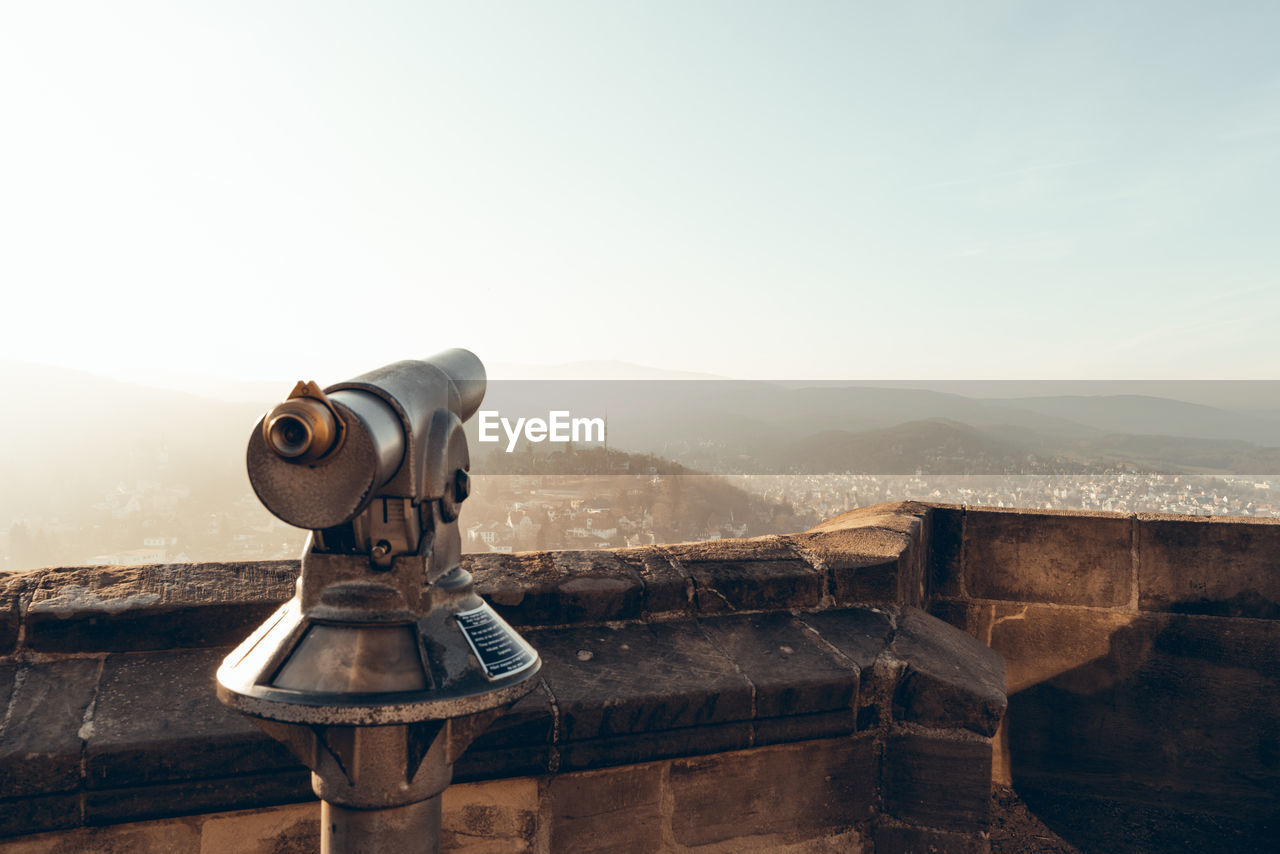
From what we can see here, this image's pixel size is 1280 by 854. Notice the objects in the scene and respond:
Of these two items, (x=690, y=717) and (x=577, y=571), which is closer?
(x=690, y=717)

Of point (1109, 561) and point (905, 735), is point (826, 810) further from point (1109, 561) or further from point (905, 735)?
point (1109, 561)

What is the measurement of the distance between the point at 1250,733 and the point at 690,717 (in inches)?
107

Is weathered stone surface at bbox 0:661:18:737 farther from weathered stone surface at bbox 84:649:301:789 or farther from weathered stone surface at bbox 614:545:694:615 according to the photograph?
weathered stone surface at bbox 614:545:694:615

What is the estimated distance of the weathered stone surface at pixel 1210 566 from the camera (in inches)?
136

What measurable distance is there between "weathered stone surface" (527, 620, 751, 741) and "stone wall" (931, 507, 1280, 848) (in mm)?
1792

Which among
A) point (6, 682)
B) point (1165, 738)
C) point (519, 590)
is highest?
point (519, 590)

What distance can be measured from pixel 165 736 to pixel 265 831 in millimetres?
360

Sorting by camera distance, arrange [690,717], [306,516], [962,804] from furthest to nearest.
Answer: [962,804], [690,717], [306,516]

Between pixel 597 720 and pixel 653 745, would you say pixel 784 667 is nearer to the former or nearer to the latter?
pixel 653 745

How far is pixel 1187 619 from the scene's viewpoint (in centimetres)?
351

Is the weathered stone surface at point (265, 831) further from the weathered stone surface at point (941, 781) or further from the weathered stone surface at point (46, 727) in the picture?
the weathered stone surface at point (941, 781)

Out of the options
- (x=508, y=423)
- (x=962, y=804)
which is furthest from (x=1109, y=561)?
(x=508, y=423)

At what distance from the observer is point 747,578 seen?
2.80 metres

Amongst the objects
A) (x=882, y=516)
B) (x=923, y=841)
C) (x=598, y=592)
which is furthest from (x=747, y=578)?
(x=882, y=516)
